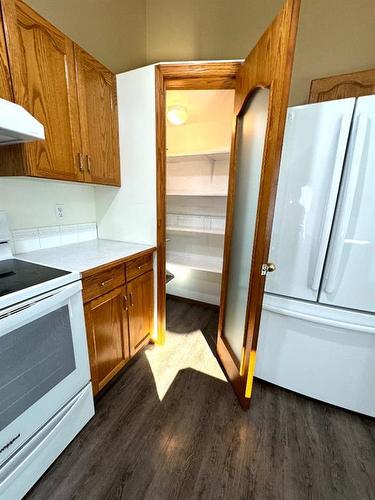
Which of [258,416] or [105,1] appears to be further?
[105,1]

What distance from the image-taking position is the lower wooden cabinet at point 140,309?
1.58 meters

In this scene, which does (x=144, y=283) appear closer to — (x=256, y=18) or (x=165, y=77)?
(x=165, y=77)

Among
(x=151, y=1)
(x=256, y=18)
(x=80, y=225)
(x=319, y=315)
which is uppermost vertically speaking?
(x=151, y=1)

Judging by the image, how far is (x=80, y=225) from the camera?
180 cm

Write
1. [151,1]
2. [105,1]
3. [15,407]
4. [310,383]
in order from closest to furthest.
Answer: [15,407], [310,383], [105,1], [151,1]

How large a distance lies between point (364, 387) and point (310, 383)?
291 mm

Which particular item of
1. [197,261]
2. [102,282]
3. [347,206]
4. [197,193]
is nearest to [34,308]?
[102,282]

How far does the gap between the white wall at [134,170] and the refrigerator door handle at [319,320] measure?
3.44 feet

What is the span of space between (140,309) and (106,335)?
37 centimetres

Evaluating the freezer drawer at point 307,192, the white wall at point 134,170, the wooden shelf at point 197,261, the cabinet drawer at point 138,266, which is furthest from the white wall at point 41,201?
the freezer drawer at point 307,192

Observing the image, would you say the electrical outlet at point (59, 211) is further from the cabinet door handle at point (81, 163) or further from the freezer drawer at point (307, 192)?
the freezer drawer at point (307, 192)

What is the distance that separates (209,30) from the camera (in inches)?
72.0

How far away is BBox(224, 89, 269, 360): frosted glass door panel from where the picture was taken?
4.00 feet

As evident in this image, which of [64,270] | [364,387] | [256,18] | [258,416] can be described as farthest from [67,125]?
[364,387]
